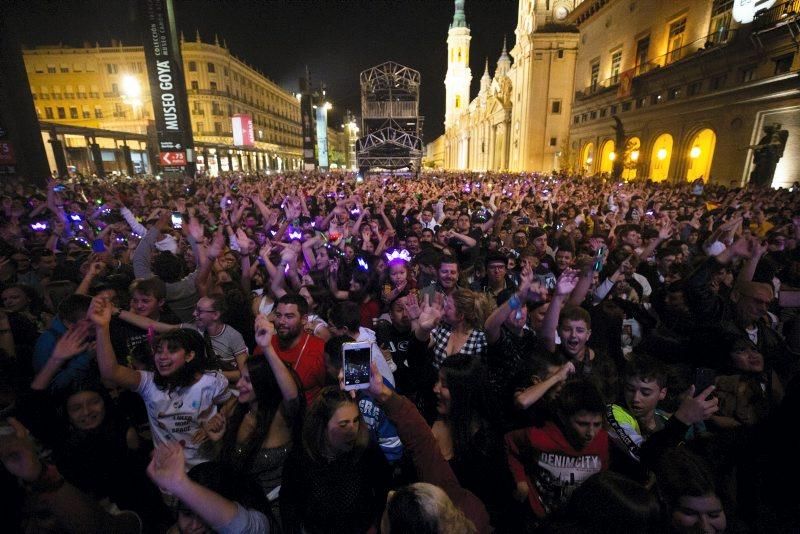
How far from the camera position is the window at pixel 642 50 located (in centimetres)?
3274

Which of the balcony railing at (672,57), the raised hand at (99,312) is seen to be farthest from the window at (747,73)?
the raised hand at (99,312)

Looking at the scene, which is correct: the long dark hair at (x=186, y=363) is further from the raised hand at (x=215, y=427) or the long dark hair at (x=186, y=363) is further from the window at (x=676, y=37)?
the window at (x=676, y=37)

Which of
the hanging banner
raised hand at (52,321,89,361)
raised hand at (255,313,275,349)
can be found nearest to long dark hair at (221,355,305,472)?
raised hand at (255,313,275,349)

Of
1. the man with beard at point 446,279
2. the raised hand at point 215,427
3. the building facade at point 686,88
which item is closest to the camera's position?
the raised hand at point 215,427

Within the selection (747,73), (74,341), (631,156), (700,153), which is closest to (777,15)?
(747,73)

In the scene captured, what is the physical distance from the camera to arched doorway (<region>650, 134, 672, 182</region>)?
2812 centimetres

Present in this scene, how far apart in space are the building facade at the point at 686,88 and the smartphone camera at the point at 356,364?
81.4 ft

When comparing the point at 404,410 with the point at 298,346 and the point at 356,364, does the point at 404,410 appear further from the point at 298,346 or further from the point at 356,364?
the point at 298,346

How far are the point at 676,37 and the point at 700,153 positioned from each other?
10.6 metres

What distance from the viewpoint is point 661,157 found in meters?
28.8

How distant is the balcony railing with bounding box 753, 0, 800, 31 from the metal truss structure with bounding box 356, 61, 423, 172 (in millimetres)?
20033

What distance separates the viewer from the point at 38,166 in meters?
15.1

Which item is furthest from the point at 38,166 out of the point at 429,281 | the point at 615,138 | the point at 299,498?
the point at 615,138

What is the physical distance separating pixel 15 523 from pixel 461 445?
2.47 m
